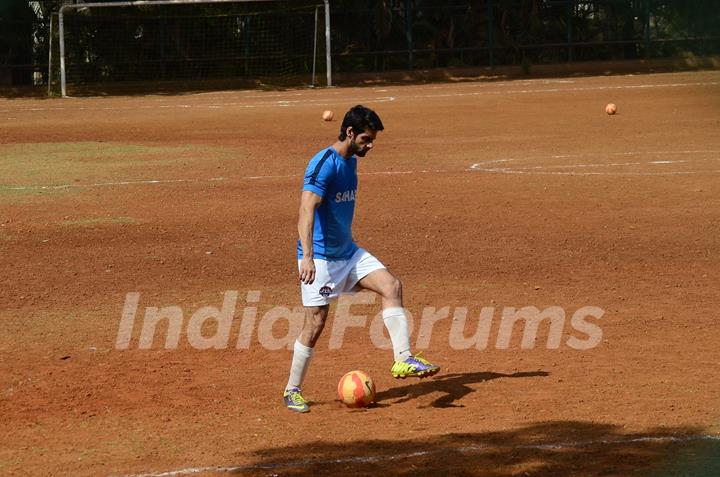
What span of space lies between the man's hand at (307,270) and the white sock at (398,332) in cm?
70

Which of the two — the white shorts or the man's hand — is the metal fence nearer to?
the white shorts

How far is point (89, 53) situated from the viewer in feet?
131

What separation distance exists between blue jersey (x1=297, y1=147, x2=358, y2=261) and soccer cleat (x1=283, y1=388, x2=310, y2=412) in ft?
3.40

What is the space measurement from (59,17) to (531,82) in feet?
53.8

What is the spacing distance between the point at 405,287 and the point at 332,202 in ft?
14.0

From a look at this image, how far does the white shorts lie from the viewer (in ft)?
27.7

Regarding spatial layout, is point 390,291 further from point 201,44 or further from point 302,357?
point 201,44

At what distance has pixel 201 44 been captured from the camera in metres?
41.2

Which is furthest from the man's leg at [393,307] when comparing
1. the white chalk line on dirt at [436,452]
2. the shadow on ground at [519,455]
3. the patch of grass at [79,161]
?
the patch of grass at [79,161]

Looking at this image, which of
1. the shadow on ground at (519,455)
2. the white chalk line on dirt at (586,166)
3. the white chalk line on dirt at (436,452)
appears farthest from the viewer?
the white chalk line on dirt at (586,166)

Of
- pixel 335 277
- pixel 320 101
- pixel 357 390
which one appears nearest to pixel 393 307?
pixel 335 277

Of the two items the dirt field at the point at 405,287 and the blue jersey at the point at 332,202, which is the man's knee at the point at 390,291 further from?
the dirt field at the point at 405,287

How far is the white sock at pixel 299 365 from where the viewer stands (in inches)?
335

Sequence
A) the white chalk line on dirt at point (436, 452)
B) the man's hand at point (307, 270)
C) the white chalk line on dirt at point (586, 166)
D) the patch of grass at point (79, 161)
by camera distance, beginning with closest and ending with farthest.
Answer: the white chalk line on dirt at point (436, 452) < the man's hand at point (307, 270) < the white chalk line on dirt at point (586, 166) < the patch of grass at point (79, 161)
